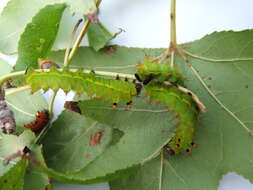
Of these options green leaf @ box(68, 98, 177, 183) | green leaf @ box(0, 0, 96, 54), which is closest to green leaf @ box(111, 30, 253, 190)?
green leaf @ box(68, 98, 177, 183)

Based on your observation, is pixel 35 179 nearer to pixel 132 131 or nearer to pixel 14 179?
pixel 14 179

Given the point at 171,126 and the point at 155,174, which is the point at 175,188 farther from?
the point at 171,126

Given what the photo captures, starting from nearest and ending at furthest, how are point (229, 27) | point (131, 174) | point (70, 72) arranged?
1. point (70, 72)
2. point (131, 174)
3. point (229, 27)

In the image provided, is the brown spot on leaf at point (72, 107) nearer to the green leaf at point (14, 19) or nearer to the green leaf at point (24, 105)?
the green leaf at point (24, 105)

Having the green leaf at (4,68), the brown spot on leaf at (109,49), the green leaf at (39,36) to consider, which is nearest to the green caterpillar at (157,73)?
the brown spot on leaf at (109,49)

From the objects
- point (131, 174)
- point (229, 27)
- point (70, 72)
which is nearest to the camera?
point (70, 72)

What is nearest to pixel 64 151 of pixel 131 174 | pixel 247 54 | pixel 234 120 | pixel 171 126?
pixel 131 174

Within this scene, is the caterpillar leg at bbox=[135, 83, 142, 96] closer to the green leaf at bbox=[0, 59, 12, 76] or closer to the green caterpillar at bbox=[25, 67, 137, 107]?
the green caterpillar at bbox=[25, 67, 137, 107]
